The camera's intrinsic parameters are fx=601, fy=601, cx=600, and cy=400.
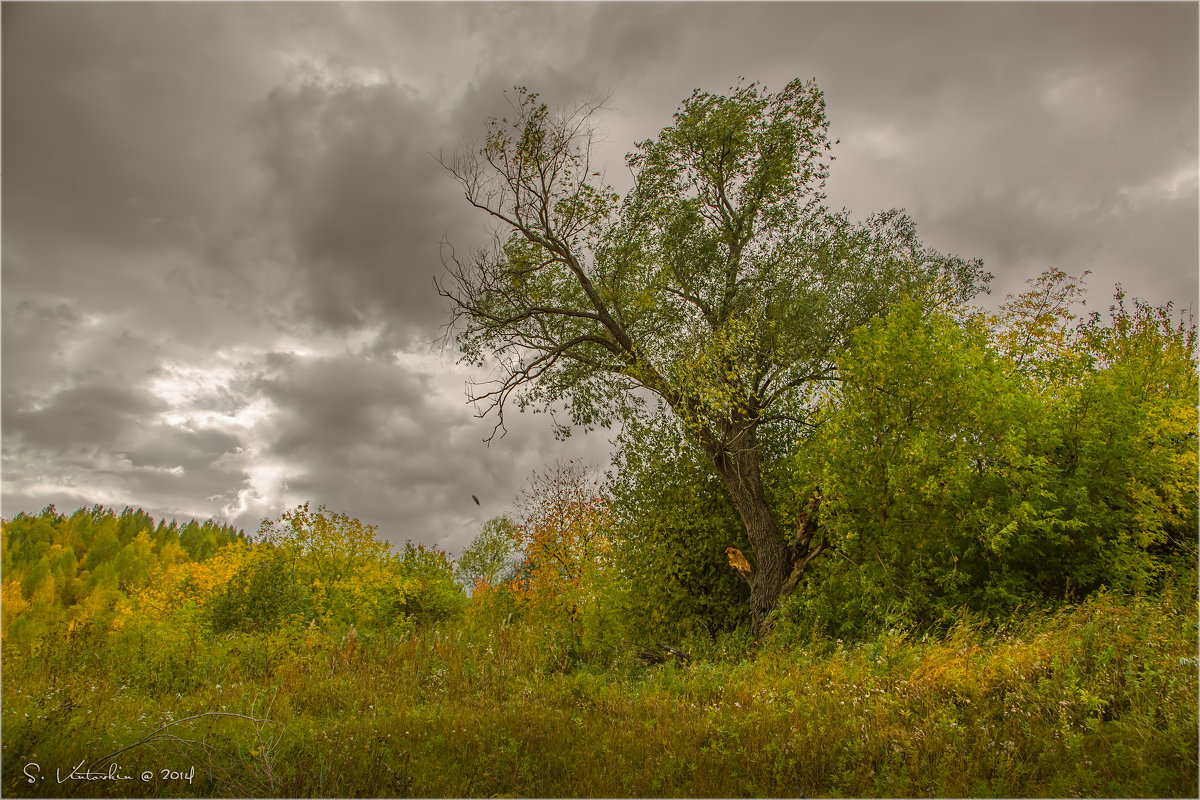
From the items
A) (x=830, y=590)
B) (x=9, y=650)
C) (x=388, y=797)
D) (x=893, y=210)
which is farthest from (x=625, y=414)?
(x=9, y=650)

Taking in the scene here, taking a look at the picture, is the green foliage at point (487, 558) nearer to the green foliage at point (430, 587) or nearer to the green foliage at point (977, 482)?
the green foliage at point (430, 587)

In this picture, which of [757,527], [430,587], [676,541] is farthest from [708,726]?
[430,587]

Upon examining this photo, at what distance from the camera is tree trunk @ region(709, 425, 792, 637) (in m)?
14.8

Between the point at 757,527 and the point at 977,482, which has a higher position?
the point at 977,482

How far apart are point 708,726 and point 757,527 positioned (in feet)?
27.1

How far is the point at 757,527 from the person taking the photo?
1523 cm

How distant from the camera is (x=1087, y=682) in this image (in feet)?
23.5

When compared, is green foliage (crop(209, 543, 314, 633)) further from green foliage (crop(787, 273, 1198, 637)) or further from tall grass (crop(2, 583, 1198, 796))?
green foliage (crop(787, 273, 1198, 637))

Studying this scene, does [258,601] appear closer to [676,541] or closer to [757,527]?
[676,541]

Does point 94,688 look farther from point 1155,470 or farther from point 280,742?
point 1155,470

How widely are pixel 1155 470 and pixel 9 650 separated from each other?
22.8m

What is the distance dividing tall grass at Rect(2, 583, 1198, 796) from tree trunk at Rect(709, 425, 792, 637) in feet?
13.9

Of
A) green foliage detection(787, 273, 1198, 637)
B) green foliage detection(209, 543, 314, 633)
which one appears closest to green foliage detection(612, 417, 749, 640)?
green foliage detection(787, 273, 1198, 637)

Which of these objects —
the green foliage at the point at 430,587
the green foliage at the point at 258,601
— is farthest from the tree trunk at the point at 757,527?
the green foliage at the point at 430,587
